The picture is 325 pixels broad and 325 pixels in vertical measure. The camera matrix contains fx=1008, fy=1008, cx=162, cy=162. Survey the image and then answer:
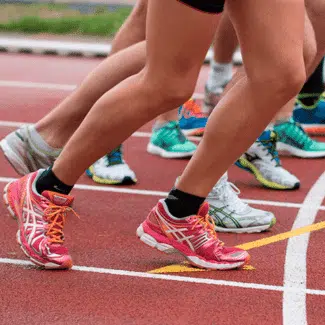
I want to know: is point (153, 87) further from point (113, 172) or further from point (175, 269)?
point (113, 172)

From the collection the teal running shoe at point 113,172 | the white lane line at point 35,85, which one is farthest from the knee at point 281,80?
the white lane line at point 35,85

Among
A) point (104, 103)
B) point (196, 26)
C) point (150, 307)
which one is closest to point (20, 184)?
point (104, 103)

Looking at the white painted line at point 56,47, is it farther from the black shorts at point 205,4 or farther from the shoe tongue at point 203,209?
the black shorts at point 205,4

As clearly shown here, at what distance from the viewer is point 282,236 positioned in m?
4.33

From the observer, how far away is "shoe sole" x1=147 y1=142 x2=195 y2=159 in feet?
19.3

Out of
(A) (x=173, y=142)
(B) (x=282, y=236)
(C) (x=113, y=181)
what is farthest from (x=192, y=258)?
(A) (x=173, y=142)

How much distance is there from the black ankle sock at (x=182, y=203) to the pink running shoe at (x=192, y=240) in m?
0.02

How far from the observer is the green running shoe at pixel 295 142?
5.96 meters

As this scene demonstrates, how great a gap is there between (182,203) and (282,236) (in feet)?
2.58

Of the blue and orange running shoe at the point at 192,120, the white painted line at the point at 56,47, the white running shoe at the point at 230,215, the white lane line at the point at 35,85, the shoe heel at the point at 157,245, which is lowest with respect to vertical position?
the white painted line at the point at 56,47

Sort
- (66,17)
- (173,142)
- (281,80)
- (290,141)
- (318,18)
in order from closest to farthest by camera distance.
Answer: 1. (281,80)
2. (318,18)
3. (173,142)
4. (290,141)
5. (66,17)

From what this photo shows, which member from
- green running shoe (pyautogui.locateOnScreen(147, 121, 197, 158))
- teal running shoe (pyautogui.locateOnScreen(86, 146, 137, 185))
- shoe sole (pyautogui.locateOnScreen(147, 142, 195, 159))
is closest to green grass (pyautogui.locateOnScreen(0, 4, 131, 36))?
shoe sole (pyautogui.locateOnScreen(147, 142, 195, 159))

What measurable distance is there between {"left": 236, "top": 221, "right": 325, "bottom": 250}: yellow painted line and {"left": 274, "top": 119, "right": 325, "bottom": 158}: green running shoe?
56.9 inches

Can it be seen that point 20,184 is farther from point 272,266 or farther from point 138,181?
point 138,181
